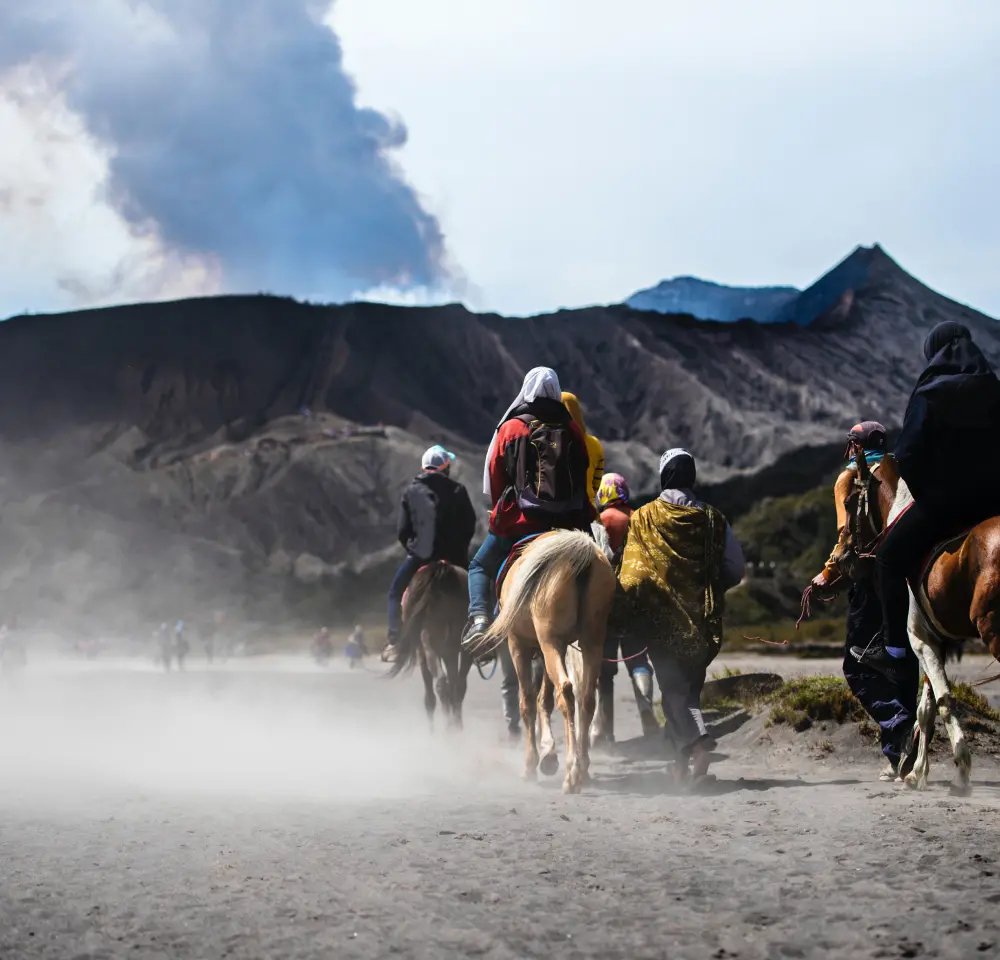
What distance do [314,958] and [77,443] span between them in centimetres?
8437

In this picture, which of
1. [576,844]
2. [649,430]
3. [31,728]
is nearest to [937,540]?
[576,844]

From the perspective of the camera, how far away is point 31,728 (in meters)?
14.7

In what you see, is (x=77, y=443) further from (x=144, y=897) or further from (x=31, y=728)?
(x=144, y=897)

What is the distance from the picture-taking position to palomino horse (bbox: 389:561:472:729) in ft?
38.4

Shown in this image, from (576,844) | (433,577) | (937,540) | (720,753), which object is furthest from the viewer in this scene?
(433,577)

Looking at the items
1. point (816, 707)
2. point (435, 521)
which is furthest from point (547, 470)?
point (816, 707)

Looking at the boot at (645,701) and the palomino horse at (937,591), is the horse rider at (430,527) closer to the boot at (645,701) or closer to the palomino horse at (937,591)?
the boot at (645,701)

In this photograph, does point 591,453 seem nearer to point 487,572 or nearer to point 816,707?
point 487,572

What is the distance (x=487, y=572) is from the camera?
9266mm

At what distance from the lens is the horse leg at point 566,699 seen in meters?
7.93

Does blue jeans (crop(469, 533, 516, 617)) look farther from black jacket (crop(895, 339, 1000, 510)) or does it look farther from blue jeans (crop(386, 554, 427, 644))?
black jacket (crop(895, 339, 1000, 510))

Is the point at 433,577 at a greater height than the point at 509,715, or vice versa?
the point at 433,577

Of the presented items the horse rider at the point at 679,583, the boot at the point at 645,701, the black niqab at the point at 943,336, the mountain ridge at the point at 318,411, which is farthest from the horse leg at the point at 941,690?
the mountain ridge at the point at 318,411

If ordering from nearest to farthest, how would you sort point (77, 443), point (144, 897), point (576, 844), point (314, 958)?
point (314, 958), point (144, 897), point (576, 844), point (77, 443)
